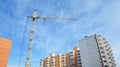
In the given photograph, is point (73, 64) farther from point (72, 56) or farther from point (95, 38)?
point (95, 38)

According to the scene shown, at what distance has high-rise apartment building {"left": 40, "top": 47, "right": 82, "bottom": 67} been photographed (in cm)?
8388

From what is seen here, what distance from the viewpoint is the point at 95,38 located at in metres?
68.9

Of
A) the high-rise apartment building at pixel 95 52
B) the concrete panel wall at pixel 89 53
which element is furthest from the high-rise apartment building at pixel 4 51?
the high-rise apartment building at pixel 95 52

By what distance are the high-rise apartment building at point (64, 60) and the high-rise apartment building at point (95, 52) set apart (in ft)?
46.5

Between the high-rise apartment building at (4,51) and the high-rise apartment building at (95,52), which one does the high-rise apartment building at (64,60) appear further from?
the high-rise apartment building at (4,51)

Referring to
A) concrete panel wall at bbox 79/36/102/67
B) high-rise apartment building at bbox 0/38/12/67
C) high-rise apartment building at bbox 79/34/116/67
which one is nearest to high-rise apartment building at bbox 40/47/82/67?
concrete panel wall at bbox 79/36/102/67

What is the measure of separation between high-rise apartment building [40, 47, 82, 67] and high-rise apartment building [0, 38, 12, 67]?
5279 cm

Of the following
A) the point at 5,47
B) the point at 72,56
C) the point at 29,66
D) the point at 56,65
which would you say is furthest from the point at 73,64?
the point at 5,47

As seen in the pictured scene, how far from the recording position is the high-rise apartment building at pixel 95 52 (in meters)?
62.2

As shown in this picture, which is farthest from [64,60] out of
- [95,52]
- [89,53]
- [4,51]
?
[4,51]

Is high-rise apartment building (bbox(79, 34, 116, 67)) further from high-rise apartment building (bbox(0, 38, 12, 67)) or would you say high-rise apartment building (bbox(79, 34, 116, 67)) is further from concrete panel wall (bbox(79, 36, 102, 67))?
high-rise apartment building (bbox(0, 38, 12, 67))

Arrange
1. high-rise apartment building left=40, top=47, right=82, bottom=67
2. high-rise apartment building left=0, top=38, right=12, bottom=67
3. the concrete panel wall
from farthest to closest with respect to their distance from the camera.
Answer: high-rise apartment building left=40, top=47, right=82, bottom=67
the concrete panel wall
high-rise apartment building left=0, top=38, right=12, bottom=67

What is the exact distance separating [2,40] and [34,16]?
21648 mm

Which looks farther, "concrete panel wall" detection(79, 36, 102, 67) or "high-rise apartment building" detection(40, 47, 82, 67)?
"high-rise apartment building" detection(40, 47, 82, 67)
